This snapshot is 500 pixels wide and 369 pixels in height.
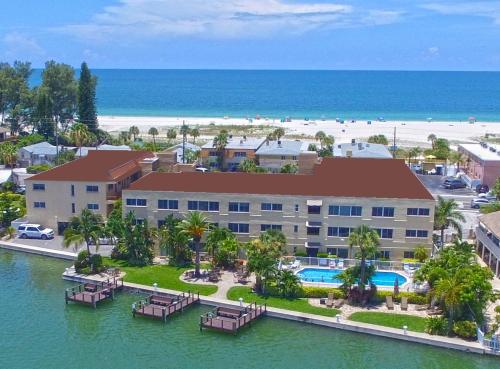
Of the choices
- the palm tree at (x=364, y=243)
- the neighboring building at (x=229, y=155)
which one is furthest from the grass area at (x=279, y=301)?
the neighboring building at (x=229, y=155)

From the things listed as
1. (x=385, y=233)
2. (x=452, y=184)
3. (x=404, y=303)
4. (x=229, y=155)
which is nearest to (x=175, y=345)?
(x=404, y=303)

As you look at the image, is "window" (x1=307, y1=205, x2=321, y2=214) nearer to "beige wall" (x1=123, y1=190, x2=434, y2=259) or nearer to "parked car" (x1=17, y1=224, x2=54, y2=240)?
"beige wall" (x1=123, y1=190, x2=434, y2=259)

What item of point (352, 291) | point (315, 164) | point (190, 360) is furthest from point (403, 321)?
point (315, 164)

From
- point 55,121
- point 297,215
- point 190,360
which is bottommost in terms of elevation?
point 190,360

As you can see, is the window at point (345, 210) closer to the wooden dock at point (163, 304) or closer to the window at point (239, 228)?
the window at point (239, 228)

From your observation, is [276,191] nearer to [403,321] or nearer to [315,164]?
[315,164]

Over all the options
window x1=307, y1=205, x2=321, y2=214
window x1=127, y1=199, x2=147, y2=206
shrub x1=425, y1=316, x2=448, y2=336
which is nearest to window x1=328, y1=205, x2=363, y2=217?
window x1=307, y1=205, x2=321, y2=214
